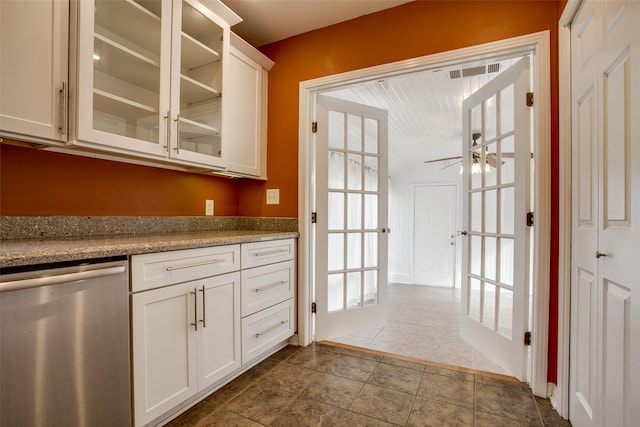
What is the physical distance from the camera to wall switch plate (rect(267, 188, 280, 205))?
2570 millimetres

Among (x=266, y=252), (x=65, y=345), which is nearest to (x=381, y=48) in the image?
(x=266, y=252)

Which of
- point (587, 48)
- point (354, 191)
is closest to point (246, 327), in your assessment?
point (354, 191)

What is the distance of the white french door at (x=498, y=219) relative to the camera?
6.47 feet

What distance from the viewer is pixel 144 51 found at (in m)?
1.65

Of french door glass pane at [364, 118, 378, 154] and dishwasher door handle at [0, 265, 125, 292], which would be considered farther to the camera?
french door glass pane at [364, 118, 378, 154]

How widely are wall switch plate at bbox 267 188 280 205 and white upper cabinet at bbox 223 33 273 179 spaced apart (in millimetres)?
135

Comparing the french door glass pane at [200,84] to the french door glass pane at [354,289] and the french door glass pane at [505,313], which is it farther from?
the french door glass pane at [505,313]

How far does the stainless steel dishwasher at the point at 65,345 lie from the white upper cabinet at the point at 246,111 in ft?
4.10

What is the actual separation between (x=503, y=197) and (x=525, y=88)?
0.74 metres

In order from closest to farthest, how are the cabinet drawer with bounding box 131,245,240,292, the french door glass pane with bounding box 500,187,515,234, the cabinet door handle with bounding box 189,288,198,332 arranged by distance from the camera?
the cabinet drawer with bounding box 131,245,240,292
the cabinet door handle with bounding box 189,288,198,332
the french door glass pane with bounding box 500,187,515,234

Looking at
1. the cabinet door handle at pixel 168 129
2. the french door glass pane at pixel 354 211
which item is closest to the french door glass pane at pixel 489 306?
the french door glass pane at pixel 354 211

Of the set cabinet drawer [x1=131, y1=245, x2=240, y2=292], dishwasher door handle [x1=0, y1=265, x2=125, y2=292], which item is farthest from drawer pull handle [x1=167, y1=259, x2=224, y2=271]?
dishwasher door handle [x1=0, y1=265, x2=125, y2=292]

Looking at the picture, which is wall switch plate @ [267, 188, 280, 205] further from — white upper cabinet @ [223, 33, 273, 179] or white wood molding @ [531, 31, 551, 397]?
white wood molding @ [531, 31, 551, 397]

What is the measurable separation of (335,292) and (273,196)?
0.99m
